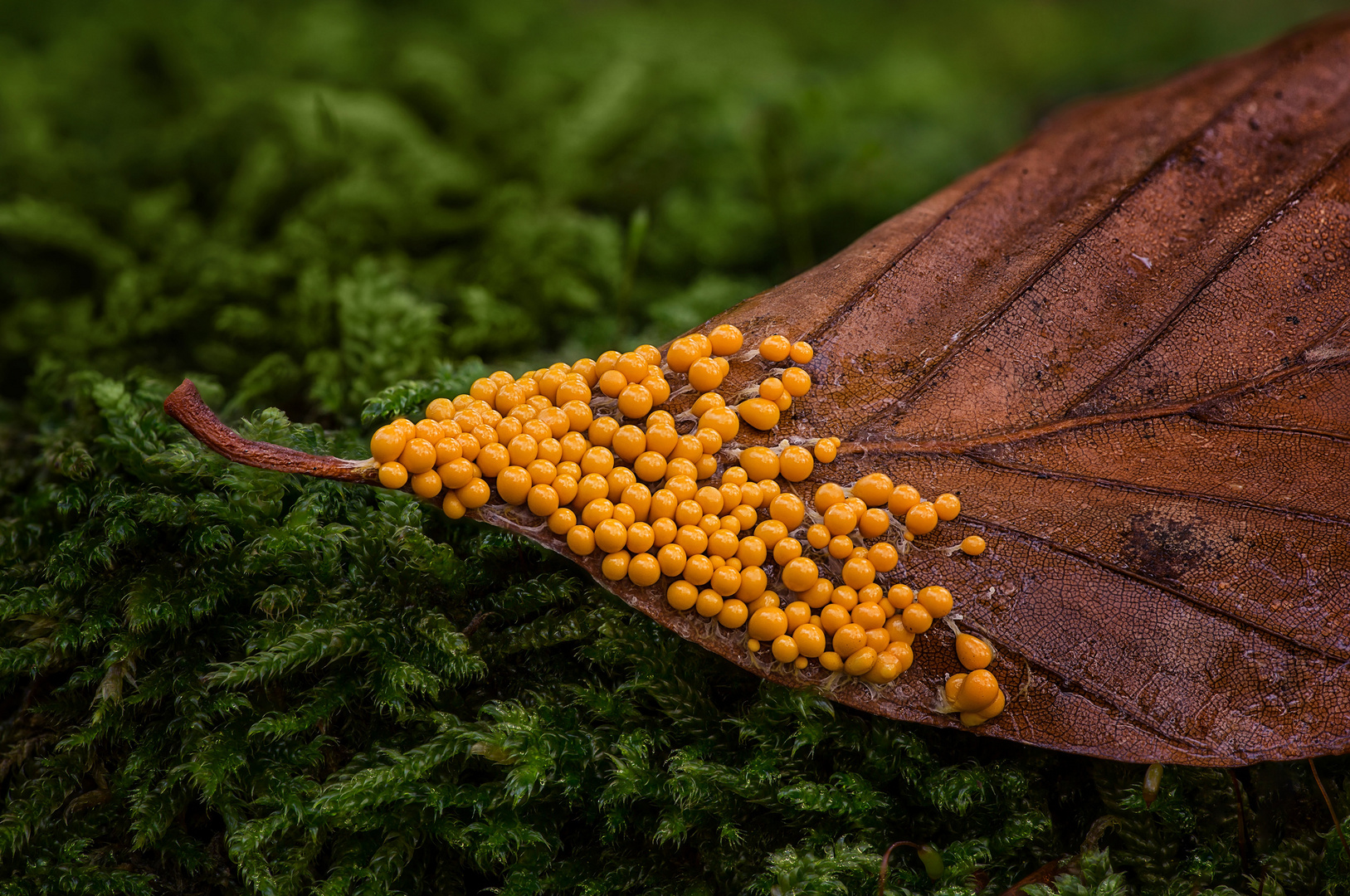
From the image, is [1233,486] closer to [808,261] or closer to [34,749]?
[808,261]

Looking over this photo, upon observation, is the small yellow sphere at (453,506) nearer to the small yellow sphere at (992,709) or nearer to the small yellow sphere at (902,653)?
the small yellow sphere at (902,653)

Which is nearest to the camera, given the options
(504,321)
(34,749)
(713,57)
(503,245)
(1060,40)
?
(34,749)

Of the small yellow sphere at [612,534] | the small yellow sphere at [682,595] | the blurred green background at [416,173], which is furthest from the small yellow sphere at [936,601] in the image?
the blurred green background at [416,173]

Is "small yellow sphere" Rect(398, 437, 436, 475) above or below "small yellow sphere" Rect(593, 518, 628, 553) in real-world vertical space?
above

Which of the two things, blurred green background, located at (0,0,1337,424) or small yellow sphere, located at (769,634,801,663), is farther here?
blurred green background, located at (0,0,1337,424)

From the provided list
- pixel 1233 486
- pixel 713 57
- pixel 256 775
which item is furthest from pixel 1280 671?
pixel 713 57

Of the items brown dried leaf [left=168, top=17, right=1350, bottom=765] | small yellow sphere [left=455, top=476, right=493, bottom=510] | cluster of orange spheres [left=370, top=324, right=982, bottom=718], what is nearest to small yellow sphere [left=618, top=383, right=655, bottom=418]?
cluster of orange spheres [left=370, top=324, right=982, bottom=718]

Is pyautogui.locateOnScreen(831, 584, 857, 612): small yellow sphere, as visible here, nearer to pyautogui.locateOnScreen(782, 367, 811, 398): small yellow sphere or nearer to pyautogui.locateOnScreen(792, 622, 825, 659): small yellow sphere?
pyautogui.locateOnScreen(792, 622, 825, 659): small yellow sphere
